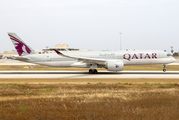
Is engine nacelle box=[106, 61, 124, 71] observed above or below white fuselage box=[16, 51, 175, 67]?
below

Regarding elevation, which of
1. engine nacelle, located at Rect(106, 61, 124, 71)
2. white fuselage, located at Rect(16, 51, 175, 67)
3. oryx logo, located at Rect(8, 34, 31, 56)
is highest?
oryx logo, located at Rect(8, 34, 31, 56)

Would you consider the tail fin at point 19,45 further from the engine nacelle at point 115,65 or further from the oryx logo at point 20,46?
the engine nacelle at point 115,65

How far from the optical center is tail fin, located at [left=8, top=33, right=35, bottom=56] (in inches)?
1444

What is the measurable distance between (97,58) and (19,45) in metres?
13.8

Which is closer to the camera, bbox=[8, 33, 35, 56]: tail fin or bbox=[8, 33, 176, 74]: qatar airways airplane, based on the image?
bbox=[8, 33, 176, 74]: qatar airways airplane

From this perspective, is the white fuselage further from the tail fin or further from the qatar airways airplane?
the tail fin

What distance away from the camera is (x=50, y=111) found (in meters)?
10.7

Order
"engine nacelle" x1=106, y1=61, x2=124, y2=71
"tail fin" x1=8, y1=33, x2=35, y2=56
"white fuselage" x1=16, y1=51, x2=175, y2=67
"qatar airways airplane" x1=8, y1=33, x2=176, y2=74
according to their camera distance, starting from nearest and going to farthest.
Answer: "engine nacelle" x1=106, y1=61, x2=124, y2=71
"qatar airways airplane" x1=8, y1=33, x2=176, y2=74
"white fuselage" x1=16, y1=51, x2=175, y2=67
"tail fin" x1=8, y1=33, x2=35, y2=56

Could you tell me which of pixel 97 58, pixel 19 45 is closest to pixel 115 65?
pixel 97 58

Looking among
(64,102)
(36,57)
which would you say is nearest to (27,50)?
(36,57)

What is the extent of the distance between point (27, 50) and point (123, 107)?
29.5m

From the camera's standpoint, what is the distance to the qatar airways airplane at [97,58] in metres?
34.8

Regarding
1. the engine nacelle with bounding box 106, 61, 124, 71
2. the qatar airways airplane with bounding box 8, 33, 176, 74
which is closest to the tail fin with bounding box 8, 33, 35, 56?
the qatar airways airplane with bounding box 8, 33, 176, 74

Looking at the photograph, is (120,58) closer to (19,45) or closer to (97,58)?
(97,58)
